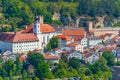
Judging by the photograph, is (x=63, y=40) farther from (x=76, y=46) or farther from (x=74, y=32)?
(x=74, y=32)

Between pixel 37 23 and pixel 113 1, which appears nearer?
pixel 37 23

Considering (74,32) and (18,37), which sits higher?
(18,37)

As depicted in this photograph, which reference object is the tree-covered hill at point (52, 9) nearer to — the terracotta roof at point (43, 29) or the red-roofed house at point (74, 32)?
the terracotta roof at point (43, 29)

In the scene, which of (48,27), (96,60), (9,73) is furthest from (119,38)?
(9,73)

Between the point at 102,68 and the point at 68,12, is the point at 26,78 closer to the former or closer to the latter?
the point at 102,68

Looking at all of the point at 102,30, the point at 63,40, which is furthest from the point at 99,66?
the point at 102,30

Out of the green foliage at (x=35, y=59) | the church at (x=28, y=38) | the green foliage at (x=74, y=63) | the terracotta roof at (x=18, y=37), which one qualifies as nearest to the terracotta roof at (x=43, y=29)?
the church at (x=28, y=38)

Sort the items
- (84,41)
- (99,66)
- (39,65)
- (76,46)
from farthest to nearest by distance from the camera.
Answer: (84,41)
(76,46)
(99,66)
(39,65)

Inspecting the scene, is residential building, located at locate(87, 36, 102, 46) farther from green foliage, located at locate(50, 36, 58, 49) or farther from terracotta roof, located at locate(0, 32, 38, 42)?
terracotta roof, located at locate(0, 32, 38, 42)
